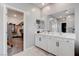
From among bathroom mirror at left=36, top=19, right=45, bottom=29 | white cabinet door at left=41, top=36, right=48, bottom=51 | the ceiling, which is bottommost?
white cabinet door at left=41, top=36, right=48, bottom=51

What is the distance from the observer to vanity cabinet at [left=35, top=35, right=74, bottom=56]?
1905mm

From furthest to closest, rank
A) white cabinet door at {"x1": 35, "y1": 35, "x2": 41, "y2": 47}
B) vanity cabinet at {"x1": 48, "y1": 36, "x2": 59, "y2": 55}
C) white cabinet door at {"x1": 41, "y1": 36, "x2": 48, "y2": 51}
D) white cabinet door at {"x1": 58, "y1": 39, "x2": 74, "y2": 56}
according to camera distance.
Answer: white cabinet door at {"x1": 35, "y1": 35, "x2": 41, "y2": 47}, white cabinet door at {"x1": 41, "y1": 36, "x2": 48, "y2": 51}, vanity cabinet at {"x1": 48, "y1": 36, "x2": 59, "y2": 55}, white cabinet door at {"x1": 58, "y1": 39, "x2": 74, "y2": 56}

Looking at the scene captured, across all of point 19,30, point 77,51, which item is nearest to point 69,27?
point 77,51

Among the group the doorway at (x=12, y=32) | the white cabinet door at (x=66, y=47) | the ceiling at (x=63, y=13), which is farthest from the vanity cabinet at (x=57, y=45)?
the doorway at (x=12, y=32)

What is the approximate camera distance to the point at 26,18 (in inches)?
123

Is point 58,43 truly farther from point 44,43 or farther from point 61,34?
point 44,43

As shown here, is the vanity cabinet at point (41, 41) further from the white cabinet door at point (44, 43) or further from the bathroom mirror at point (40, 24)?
the bathroom mirror at point (40, 24)

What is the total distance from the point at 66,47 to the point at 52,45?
1.89ft

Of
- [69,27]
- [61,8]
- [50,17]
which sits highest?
[61,8]

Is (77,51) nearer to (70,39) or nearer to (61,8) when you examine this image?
(70,39)

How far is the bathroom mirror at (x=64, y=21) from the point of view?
196 centimetres

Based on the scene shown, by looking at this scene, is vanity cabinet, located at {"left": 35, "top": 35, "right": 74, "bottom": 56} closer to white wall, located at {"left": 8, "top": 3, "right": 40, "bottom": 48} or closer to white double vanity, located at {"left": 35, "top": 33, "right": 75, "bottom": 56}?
white double vanity, located at {"left": 35, "top": 33, "right": 75, "bottom": 56}

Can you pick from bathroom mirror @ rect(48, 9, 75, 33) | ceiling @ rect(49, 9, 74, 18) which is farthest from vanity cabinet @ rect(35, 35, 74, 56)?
ceiling @ rect(49, 9, 74, 18)

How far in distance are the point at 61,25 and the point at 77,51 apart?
763 millimetres
